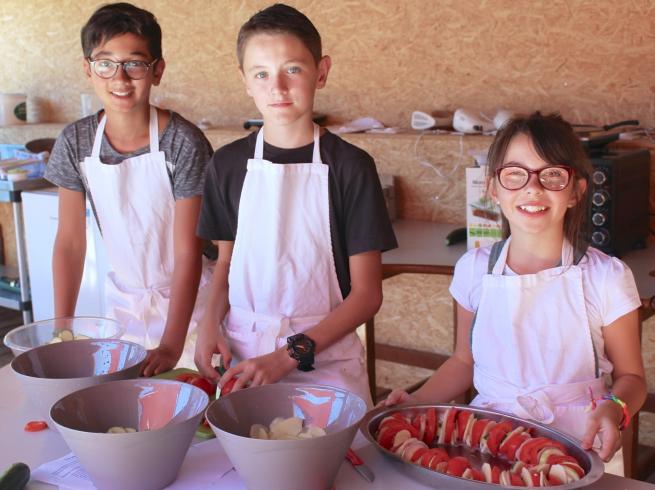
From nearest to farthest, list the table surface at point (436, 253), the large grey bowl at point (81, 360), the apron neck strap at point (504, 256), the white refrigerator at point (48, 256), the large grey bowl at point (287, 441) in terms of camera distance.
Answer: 1. the large grey bowl at point (287, 441)
2. the large grey bowl at point (81, 360)
3. the apron neck strap at point (504, 256)
4. the table surface at point (436, 253)
5. the white refrigerator at point (48, 256)

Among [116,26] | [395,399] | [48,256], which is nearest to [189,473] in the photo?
[395,399]

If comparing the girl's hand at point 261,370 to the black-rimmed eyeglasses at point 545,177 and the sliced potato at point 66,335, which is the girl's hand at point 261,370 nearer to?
the sliced potato at point 66,335

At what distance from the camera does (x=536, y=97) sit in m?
3.24

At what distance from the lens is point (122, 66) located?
76.1 inches

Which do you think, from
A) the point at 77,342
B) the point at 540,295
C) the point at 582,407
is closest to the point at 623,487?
the point at 582,407

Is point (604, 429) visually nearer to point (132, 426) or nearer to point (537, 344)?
point (537, 344)

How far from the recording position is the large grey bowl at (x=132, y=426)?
116cm

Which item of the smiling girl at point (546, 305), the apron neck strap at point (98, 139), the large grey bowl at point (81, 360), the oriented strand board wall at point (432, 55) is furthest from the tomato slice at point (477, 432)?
the oriented strand board wall at point (432, 55)

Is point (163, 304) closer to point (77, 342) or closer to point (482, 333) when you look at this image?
point (77, 342)

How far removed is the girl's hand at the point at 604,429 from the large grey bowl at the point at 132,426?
55 cm

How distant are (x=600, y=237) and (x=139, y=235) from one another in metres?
1.31

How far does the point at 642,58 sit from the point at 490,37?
0.56 m

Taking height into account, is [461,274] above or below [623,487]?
above

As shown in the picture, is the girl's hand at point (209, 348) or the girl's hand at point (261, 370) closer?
the girl's hand at point (261, 370)
